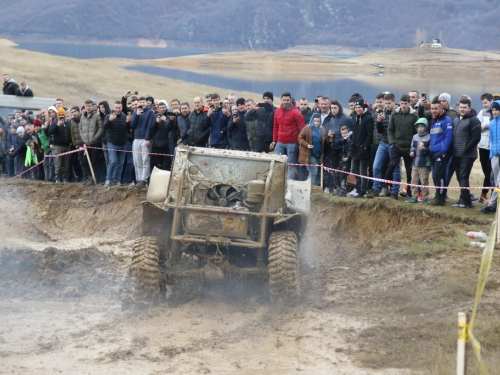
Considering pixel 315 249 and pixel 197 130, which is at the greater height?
pixel 197 130

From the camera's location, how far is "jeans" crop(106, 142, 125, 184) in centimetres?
1792

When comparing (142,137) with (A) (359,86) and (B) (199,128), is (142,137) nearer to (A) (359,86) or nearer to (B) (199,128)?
(B) (199,128)

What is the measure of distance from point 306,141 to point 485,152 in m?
3.29

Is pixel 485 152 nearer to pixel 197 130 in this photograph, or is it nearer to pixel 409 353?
pixel 197 130

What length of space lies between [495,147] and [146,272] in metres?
6.31

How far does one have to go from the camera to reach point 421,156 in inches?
585

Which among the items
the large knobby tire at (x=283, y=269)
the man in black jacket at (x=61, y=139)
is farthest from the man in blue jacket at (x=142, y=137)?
the large knobby tire at (x=283, y=269)

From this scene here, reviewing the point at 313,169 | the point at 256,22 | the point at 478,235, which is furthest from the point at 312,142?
the point at 256,22

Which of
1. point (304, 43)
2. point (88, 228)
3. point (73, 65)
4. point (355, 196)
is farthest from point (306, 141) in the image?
point (304, 43)

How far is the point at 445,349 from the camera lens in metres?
9.18

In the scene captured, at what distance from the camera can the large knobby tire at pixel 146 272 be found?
11.2m

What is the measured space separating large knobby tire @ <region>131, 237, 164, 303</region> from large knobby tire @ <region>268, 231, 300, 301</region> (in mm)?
1537

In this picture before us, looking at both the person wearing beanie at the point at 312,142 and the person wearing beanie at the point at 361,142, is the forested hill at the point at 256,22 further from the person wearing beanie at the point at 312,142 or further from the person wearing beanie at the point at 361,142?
the person wearing beanie at the point at 361,142

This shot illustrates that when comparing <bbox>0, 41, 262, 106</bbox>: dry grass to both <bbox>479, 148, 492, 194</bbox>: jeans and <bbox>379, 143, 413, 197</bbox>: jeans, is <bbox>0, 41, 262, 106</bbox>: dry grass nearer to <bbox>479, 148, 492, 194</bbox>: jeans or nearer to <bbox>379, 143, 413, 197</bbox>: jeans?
<bbox>379, 143, 413, 197</bbox>: jeans
